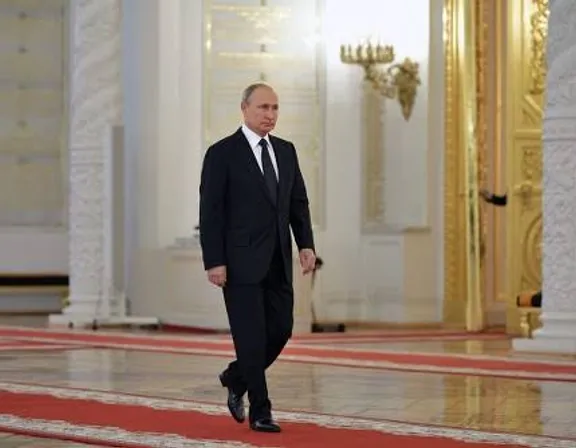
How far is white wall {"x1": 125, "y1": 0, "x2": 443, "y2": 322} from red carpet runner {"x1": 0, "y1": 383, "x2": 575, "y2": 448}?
733 cm

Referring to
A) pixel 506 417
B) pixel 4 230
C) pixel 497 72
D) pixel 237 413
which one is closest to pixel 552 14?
pixel 497 72

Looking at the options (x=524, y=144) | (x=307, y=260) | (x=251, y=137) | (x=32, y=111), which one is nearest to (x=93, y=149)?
(x=32, y=111)

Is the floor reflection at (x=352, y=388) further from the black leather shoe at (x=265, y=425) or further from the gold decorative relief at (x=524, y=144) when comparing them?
the gold decorative relief at (x=524, y=144)

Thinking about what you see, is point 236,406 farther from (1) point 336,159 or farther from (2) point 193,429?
(1) point 336,159

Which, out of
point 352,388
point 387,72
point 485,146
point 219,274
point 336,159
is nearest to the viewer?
point 219,274

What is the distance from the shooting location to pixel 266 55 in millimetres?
15133

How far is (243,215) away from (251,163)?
22 centimetres

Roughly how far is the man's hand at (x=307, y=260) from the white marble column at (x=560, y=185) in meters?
4.55

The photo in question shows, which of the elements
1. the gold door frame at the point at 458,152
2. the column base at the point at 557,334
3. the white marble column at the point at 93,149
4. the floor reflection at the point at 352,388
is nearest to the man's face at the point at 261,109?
the floor reflection at the point at 352,388

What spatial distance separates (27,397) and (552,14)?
15.5 ft

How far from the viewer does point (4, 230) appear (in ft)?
57.4

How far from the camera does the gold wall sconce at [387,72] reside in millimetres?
14523

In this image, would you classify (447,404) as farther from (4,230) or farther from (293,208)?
(4,230)

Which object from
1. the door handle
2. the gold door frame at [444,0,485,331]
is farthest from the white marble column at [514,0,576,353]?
the gold door frame at [444,0,485,331]
